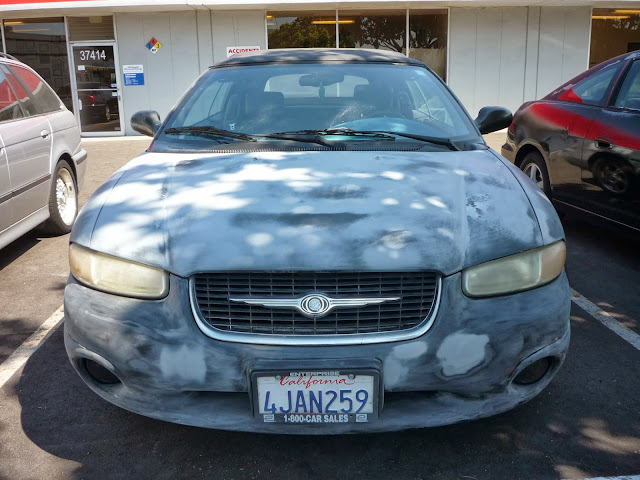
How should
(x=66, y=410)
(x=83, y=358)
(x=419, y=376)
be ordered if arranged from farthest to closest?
(x=66, y=410), (x=83, y=358), (x=419, y=376)

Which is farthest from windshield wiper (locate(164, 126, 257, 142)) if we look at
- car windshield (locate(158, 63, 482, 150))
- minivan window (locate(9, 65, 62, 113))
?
minivan window (locate(9, 65, 62, 113))

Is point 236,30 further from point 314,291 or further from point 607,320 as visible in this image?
point 314,291

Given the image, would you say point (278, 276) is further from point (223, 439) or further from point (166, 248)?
point (223, 439)

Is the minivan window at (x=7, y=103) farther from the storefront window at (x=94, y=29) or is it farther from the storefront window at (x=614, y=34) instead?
the storefront window at (x=614, y=34)

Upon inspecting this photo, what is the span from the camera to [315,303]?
7.34 ft

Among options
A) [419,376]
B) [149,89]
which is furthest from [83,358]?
[149,89]

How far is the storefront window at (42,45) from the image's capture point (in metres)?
15.4

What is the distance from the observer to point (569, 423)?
276 centimetres

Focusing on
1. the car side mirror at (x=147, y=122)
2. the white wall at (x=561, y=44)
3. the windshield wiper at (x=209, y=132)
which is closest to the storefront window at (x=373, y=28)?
the white wall at (x=561, y=44)

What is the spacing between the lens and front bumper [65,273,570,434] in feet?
7.29

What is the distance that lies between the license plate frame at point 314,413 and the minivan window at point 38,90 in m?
4.49

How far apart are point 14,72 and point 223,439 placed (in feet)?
14.1

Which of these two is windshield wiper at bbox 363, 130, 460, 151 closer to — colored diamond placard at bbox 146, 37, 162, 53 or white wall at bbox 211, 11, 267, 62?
white wall at bbox 211, 11, 267, 62

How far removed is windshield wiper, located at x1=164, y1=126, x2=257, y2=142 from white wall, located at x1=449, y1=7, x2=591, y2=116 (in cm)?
1369
